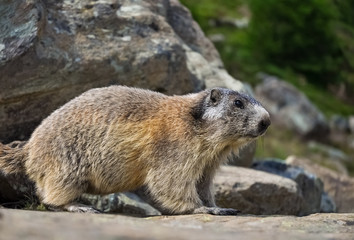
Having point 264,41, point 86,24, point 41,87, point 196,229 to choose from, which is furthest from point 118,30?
point 264,41

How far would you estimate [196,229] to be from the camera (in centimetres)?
625

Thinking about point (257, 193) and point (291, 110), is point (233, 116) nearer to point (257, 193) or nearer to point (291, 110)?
point (257, 193)

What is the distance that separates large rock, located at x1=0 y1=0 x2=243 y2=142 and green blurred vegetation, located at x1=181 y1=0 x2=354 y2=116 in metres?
15.8

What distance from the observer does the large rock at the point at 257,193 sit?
35.7ft

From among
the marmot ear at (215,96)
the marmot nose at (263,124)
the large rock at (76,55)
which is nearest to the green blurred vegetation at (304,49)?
the large rock at (76,55)

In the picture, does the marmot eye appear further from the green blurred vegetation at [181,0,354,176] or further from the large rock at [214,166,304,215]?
the green blurred vegetation at [181,0,354,176]

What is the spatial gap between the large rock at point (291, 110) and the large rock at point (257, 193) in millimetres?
13737

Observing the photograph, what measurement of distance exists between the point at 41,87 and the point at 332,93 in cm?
2431

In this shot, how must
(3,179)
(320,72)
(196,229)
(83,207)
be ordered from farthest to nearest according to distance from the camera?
(320,72) < (3,179) < (83,207) < (196,229)

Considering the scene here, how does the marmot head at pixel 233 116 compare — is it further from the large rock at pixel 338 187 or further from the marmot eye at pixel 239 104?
the large rock at pixel 338 187

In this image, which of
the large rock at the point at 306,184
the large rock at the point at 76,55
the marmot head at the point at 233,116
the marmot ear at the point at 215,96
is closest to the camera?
the marmot head at the point at 233,116

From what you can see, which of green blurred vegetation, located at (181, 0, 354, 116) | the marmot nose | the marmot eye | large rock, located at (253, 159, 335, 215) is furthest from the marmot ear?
green blurred vegetation, located at (181, 0, 354, 116)

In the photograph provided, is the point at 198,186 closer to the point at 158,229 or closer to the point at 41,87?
the point at 41,87

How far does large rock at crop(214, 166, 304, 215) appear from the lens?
10.9 meters
